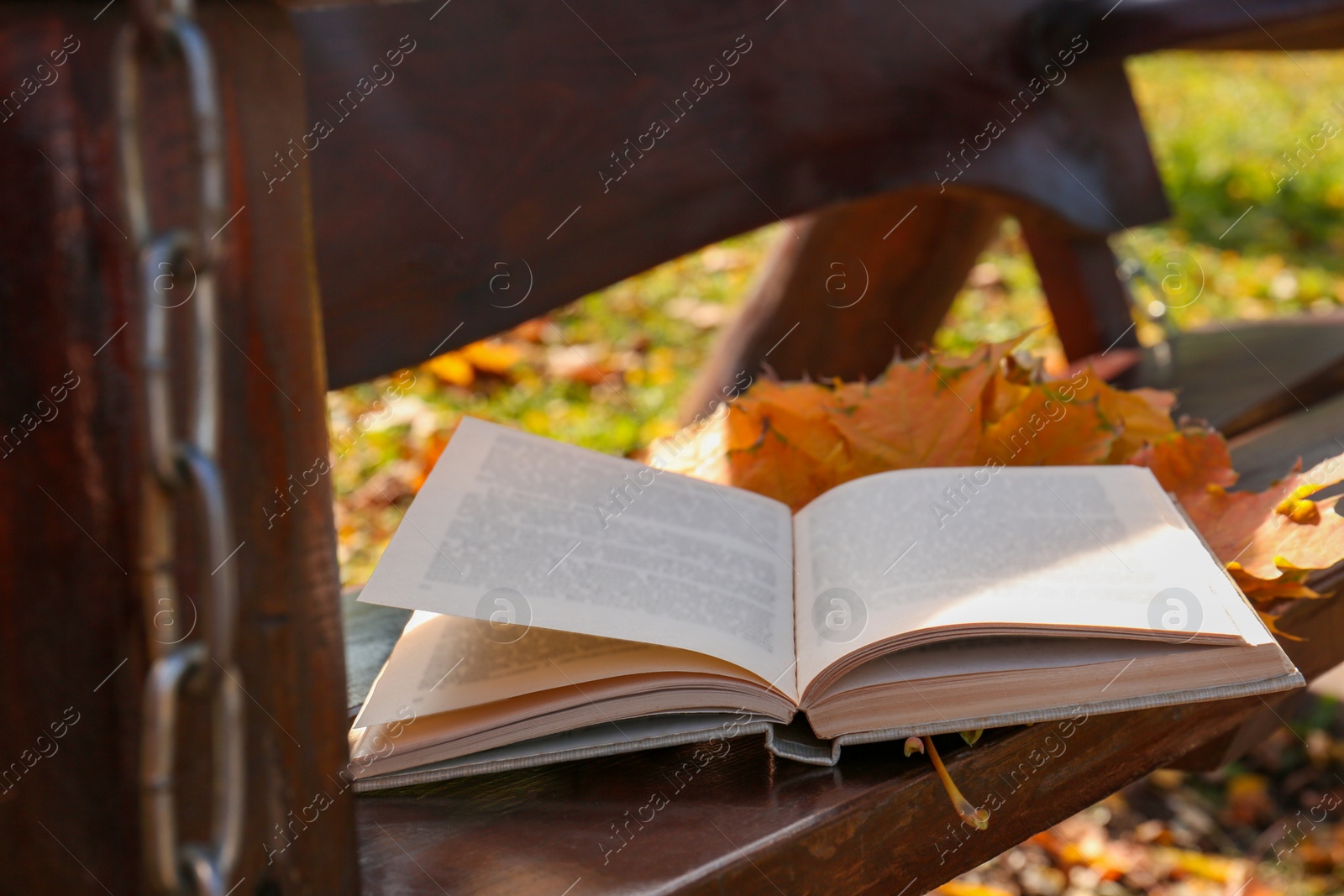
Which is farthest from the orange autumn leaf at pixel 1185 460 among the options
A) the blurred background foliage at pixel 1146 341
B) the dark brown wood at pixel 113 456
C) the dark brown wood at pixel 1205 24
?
the dark brown wood at pixel 1205 24

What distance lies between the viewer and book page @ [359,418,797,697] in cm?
73

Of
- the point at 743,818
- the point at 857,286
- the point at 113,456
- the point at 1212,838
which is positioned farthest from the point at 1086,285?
the point at 113,456

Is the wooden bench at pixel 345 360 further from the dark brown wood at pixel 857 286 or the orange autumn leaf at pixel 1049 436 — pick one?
the dark brown wood at pixel 857 286

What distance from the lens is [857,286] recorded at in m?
2.08

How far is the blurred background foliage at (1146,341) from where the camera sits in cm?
178

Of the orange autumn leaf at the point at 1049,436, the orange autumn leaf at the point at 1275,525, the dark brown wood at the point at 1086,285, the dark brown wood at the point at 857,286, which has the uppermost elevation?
the dark brown wood at the point at 857,286

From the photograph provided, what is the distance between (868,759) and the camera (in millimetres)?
753

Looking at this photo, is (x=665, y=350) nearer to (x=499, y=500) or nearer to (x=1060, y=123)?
(x=1060, y=123)

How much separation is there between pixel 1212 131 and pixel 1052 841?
3747 millimetres

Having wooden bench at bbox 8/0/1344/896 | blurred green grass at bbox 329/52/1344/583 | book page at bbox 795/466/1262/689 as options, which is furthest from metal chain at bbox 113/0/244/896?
blurred green grass at bbox 329/52/1344/583

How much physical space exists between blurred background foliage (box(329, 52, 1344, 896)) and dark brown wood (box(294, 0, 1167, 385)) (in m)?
0.27

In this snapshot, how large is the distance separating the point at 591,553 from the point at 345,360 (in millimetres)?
609

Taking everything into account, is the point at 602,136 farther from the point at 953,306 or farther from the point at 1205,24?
the point at 953,306

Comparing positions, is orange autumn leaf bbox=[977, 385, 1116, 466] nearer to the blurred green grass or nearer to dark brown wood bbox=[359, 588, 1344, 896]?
dark brown wood bbox=[359, 588, 1344, 896]
